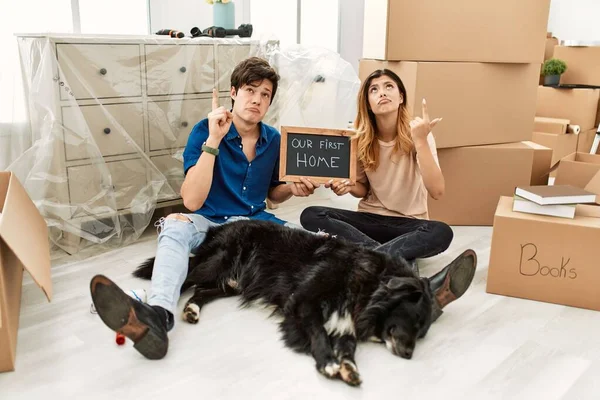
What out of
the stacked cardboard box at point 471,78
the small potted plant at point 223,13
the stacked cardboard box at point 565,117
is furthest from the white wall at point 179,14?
the stacked cardboard box at point 565,117

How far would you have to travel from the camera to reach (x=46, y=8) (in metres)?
2.75

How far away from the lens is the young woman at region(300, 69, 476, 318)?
2119mm

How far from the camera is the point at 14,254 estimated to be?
1645 millimetres

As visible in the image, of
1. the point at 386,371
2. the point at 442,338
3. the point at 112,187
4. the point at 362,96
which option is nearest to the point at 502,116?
the point at 362,96

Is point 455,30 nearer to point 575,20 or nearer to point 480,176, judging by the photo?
point 480,176

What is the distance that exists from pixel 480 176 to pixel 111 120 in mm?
1793

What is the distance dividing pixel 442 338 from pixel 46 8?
243cm

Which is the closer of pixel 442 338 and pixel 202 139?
pixel 442 338

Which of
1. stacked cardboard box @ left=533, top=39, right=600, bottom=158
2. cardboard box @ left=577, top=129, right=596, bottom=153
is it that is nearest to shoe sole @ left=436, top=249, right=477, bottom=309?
stacked cardboard box @ left=533, top=39, right=600, bottom=158

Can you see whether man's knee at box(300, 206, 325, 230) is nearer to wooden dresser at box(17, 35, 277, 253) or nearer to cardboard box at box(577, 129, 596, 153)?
wooden dresser at box(17, 35, 277, 253)

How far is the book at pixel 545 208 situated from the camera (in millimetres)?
1939

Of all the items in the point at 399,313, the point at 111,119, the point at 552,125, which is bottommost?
the point at 399,313

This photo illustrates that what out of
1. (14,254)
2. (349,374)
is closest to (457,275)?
(349,374)

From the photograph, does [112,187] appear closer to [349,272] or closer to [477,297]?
[349,272]
